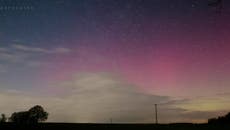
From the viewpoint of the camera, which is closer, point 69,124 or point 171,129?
point 69,124

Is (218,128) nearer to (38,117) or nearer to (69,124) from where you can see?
(69,124)

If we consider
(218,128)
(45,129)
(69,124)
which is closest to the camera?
(45,129)

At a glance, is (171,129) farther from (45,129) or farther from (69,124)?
(45,129)

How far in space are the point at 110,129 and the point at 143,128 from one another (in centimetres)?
536

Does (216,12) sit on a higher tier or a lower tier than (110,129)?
higher

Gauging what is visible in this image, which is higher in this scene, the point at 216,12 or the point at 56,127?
the point at 216,12

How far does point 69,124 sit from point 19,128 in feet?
24.4

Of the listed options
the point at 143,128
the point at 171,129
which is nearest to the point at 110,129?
the point at 143,128

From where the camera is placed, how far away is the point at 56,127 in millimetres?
39125

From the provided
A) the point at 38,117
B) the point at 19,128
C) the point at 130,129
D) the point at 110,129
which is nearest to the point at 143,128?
the point at 130,129

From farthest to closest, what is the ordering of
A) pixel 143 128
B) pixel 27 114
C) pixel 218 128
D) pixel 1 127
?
pixel 27 114, pixel 218 128, pixel 143 128, pixel 1 127

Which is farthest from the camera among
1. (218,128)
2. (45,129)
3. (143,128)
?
(218,128)

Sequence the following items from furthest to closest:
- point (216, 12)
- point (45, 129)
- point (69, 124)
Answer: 1. point (69, 124)
2. point (45, 129)
3. point (216, 12)

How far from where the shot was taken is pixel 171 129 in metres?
47.3
